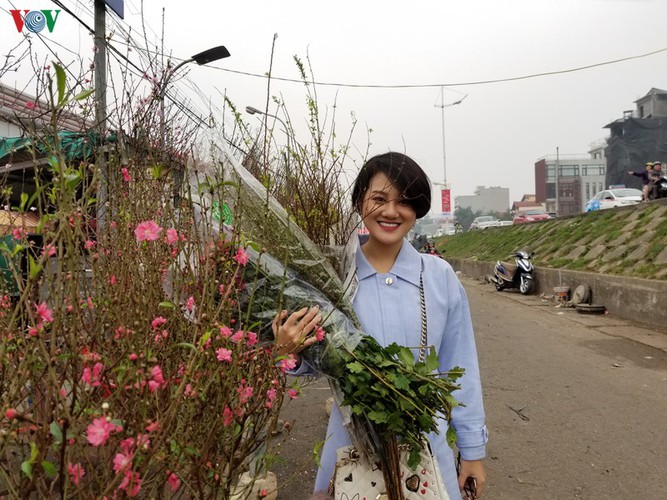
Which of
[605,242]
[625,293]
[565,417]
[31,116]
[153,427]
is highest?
[31,116]

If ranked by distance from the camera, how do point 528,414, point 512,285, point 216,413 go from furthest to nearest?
1. point 512,285
2. point 528,414
3. point 216,413

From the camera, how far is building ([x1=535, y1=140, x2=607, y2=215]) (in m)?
79.8

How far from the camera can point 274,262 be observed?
1.34m

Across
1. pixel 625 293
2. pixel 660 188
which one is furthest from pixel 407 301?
pixel 660 188

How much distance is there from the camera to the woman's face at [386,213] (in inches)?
62.9

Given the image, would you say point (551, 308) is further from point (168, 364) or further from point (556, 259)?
point (168, 364)

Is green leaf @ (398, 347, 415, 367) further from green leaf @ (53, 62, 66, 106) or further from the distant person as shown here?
the distant person

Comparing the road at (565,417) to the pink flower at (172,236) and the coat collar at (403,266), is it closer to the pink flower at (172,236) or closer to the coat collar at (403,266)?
the coat collar at (403,266)

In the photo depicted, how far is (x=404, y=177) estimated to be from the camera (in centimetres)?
160

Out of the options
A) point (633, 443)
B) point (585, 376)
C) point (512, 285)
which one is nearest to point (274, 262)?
point (633, 443)

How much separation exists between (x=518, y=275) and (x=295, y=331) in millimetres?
12643

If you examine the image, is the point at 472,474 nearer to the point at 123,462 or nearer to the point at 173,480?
the point at 173,480

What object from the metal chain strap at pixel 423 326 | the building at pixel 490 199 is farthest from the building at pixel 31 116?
the building at pixel 490 199

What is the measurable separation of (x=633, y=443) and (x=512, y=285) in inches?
392
